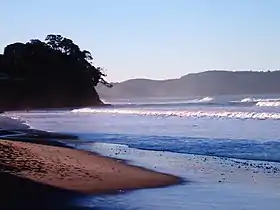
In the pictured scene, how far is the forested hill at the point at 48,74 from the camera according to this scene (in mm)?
99250

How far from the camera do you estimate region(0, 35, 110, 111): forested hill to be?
99.2 meters

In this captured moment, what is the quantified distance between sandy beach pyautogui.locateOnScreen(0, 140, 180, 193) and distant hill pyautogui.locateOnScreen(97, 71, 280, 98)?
121m

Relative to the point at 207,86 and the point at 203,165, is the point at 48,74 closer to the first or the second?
the point at 207,86

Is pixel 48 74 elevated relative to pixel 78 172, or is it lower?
elevated

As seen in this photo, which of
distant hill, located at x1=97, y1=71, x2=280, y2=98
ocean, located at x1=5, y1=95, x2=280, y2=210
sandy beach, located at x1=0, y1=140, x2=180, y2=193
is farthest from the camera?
distant hill, located at x1=97, y1=71, x2=280, y2=98

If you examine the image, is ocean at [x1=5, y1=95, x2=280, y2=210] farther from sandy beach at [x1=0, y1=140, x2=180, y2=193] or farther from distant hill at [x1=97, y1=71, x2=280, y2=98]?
distant hill at [x1=97, y1=71, x2=280, y2=98]

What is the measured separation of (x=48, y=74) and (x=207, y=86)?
2452 inches

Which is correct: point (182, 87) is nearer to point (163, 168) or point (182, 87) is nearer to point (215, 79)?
point (215, 79)

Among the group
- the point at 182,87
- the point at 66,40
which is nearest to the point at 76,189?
the point at 66,40

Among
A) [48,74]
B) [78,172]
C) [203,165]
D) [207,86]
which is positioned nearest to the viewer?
[78,172]

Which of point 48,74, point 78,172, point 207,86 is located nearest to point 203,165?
point 78,172

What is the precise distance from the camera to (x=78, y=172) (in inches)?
524

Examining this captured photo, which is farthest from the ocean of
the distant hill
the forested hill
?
the distant hill

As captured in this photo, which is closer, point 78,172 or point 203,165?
point 78,172
